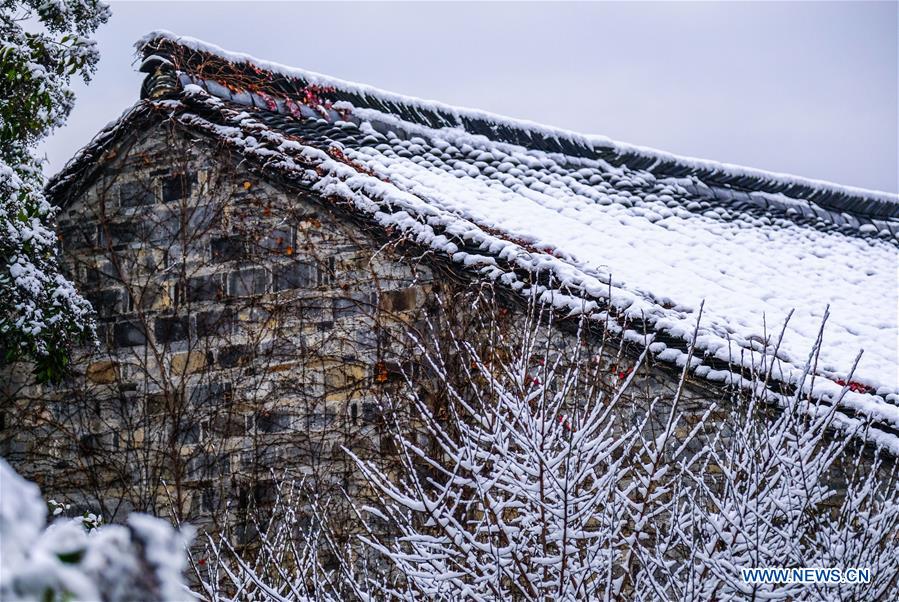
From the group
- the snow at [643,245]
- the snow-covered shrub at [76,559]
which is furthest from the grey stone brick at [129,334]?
the snow-covered shrub at [76,559]

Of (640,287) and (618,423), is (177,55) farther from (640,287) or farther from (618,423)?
(618,423)

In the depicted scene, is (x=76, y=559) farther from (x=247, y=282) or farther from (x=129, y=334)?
(x=129, y=334)

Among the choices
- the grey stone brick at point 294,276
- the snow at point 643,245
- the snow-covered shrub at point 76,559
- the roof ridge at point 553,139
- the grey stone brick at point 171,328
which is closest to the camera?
the snow-covered shrub at point 76,559

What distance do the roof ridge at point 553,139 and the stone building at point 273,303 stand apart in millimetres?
514

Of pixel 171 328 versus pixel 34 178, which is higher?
pixel 34 178

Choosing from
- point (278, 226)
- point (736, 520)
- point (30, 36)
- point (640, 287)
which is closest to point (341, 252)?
point (278, 226)

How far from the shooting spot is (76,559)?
139 centimetres

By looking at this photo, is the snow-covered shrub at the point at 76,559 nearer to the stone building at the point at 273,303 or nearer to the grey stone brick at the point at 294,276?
the stone building at the point at 273,303

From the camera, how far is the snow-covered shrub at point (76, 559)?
127cm

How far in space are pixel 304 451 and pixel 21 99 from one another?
267 centimetres

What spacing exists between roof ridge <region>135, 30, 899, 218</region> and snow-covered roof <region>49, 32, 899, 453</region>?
18 mm

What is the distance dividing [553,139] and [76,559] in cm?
953

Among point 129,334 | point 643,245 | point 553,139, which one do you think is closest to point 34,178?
point 129,334

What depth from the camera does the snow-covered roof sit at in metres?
5.91
